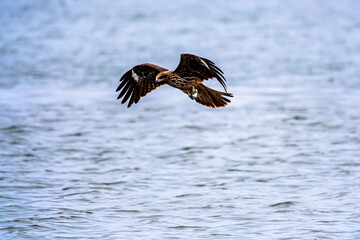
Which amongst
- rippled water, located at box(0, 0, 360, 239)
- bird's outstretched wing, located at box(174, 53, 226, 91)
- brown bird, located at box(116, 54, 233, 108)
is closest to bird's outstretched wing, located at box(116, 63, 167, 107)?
brown bird, located at box(116, 54, 233, 108)

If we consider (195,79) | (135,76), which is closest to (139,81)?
(135,76)

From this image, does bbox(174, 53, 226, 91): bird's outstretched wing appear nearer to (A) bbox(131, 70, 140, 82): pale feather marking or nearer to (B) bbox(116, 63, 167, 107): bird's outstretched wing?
(B) bbox(116, 63, 167, 107): bird's outstretched wing

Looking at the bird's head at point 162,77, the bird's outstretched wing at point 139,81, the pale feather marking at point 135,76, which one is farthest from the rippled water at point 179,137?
the bird's head at point 162,77

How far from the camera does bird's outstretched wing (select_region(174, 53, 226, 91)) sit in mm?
8078

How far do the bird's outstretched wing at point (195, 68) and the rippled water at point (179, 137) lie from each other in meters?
1.94

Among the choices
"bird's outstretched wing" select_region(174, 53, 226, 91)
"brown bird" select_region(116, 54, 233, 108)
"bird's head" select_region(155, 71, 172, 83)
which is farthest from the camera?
"bird's head" select_region(155, 71, 172, 83)

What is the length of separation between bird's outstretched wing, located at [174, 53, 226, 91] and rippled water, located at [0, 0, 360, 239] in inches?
76.4

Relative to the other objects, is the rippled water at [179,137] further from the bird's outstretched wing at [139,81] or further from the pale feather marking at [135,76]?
the pale feather marking at [135,76]

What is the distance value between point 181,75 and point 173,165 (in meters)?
3.39

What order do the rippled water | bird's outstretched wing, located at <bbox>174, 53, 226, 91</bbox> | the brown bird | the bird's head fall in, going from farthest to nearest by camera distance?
the rippled water < the bird's head < the brown bird < bird's outstretched wing, located at <bbox>174, 53, 226, 91</bbox>

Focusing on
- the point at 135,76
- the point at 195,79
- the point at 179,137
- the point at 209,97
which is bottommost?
the point at 179,137

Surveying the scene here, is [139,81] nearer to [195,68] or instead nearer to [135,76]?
[135,76]

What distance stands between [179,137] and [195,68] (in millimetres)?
4978

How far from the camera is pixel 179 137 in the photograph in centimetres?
1323
